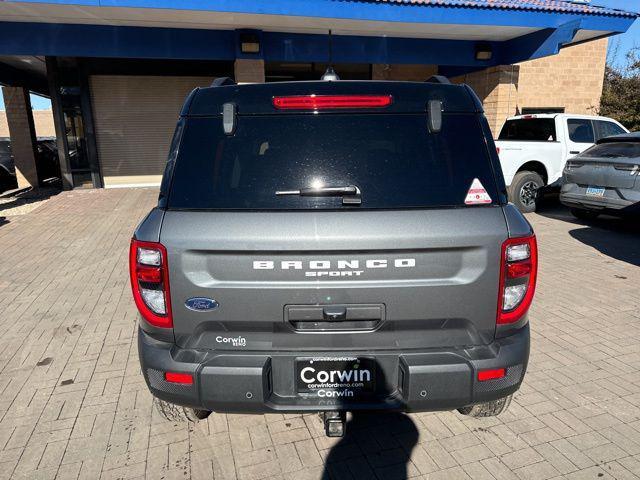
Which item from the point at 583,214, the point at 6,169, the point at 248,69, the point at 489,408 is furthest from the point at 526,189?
the point at 6,169

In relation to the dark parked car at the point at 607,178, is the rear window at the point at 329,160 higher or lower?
higher

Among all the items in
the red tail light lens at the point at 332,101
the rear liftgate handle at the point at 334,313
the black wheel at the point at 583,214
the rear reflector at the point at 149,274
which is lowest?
the black wheel at the point at 583,214

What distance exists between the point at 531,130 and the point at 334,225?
30.3ft

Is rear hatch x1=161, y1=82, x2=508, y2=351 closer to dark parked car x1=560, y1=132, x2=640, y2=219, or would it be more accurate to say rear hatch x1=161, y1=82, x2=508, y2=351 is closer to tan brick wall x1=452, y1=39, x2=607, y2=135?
dark parked car x1=560, y1=132, x2=640, y2=219

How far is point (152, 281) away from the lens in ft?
7.09

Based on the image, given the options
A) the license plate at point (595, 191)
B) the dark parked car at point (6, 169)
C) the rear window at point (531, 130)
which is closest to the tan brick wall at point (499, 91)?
the rear window at point (531, 130)

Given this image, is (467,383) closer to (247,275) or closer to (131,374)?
(247,275)

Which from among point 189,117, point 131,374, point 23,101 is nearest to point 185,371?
point 189,117

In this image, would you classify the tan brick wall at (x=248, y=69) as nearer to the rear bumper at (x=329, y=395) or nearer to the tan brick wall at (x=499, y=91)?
Result: the tan brick wall at (x=499, y=91)

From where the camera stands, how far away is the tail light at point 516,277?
6.99ft

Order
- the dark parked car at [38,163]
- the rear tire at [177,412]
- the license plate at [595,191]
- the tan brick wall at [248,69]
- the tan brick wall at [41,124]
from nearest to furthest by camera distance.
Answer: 1. the rear tire at [177,412]
2. the license plate at [595,191]
3. the tan brick wall at [248,69]
4. the dark parked car at [38,163]
5. the tan brick wall at [41,124]

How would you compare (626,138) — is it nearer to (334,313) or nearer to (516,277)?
(516,277)

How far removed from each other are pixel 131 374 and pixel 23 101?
52.1 ft

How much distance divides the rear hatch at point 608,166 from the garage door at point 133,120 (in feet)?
35.5
